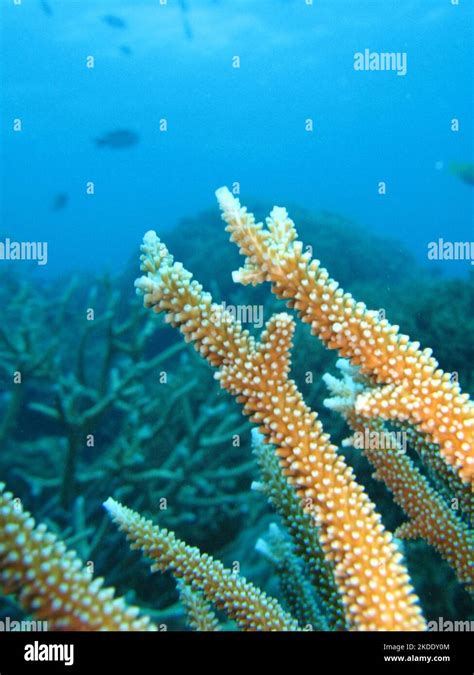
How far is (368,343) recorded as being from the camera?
5.91 ft

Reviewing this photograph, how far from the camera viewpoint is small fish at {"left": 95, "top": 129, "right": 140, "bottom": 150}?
750 inches

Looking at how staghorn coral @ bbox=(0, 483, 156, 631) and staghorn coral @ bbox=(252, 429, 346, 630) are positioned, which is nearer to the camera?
staghorn coral @ bbox=(0, 483, 156, 631)

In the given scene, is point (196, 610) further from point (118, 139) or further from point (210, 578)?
point (118, 139)

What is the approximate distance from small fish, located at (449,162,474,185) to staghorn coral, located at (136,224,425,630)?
1209 cm

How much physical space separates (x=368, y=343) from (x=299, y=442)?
430 mm

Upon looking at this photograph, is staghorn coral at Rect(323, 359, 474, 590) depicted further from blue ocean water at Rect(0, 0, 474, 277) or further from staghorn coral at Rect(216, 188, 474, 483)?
blue ocean water at Rect(0, 0, 474, 277)

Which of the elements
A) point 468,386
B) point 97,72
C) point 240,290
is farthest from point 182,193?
point 468,386

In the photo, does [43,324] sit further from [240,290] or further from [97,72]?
[97,72]

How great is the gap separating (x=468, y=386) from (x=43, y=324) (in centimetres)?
676

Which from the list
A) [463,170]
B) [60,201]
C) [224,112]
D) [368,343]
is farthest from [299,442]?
[224,112]

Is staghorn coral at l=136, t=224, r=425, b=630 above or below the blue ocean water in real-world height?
below

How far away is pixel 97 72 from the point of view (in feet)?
183

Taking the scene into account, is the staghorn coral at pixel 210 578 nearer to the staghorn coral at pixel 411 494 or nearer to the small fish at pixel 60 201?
the staghorn coral at pixel 411 494

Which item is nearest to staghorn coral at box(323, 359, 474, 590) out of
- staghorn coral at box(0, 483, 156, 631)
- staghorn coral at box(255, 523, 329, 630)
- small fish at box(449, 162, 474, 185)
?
Answer: staghorn coral at box(255, 523, 329, 630)
